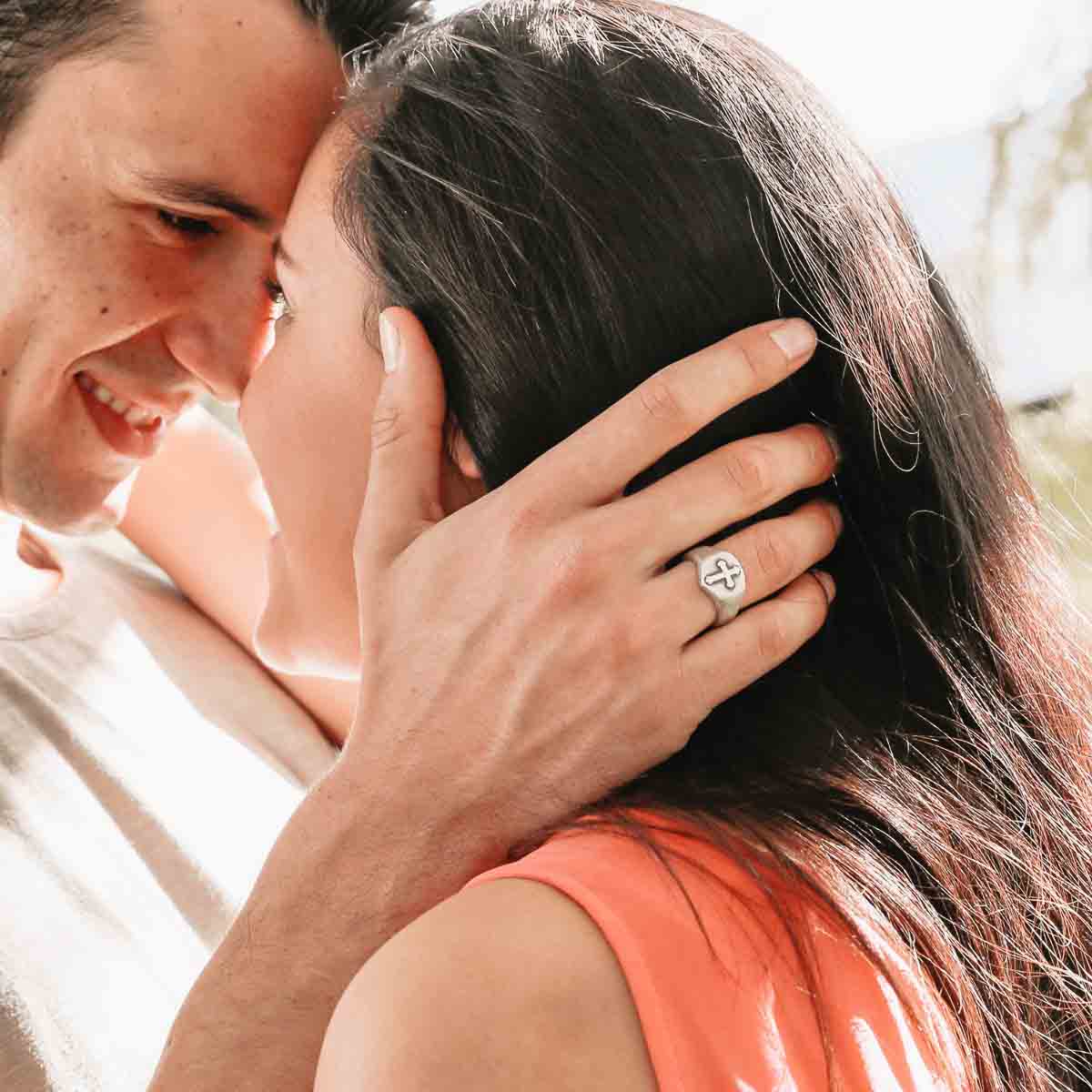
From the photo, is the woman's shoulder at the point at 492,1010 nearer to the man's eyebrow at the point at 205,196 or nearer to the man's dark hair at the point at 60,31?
the man's eyebrow at the point at 205,196

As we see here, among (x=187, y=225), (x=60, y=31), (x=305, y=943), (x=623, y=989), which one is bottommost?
(x=305, y=943)

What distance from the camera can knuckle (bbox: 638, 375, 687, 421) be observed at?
87 cm

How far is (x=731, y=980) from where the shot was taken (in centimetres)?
70

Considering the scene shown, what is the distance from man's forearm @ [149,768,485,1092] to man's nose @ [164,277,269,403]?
64cm

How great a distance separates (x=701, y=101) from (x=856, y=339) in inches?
8.3

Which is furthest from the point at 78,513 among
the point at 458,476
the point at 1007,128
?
the point at 1007,128

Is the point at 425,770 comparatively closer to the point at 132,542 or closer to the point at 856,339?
the point at 856,339

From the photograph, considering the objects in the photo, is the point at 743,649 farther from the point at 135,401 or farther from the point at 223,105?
the point at 135,401

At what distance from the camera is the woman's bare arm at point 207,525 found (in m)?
1.78

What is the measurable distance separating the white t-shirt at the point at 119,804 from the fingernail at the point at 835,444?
0.87 meters

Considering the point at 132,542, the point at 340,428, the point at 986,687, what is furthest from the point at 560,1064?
the point at 132,542

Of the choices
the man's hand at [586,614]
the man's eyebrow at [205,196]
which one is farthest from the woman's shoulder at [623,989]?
the man's eyebrow at [205,196]

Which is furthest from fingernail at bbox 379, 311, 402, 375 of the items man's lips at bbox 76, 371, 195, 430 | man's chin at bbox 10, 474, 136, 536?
man's chin at bbox 10, 474, 136, 536

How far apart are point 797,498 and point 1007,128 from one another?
3.69 feet
